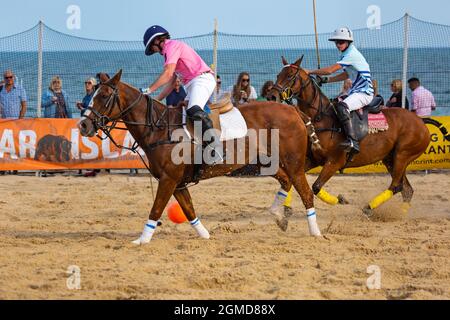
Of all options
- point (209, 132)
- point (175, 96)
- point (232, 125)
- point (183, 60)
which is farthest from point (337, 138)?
point (175, 96)

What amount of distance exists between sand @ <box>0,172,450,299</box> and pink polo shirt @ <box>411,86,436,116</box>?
2952 millimetres

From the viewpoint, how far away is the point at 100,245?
33.2 ft

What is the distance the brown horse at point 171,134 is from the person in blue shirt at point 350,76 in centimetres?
135

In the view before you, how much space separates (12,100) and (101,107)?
8.77 meters

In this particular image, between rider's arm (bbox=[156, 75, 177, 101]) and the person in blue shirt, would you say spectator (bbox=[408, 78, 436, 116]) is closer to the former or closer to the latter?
the person in blue shirt

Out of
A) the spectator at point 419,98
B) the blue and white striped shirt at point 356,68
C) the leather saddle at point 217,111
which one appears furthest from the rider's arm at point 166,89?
the spectator at point 419,98

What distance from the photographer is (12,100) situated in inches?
711

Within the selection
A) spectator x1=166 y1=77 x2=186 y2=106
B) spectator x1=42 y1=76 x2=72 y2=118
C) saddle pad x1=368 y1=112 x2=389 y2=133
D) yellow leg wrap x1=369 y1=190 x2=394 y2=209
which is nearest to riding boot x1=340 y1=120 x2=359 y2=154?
saddle pad x1=368 y1=112 x2=389 y2=133

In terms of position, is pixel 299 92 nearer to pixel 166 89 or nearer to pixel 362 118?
pixel 362 118

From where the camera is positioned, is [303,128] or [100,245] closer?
[100,245]
